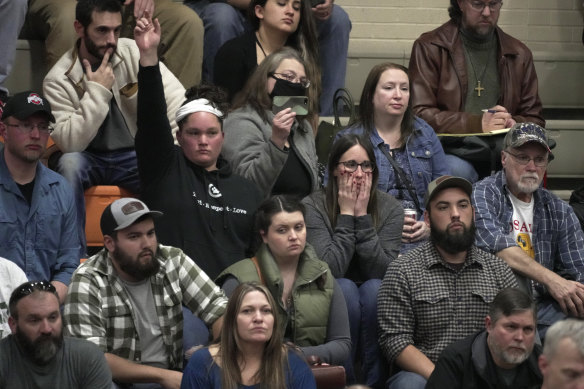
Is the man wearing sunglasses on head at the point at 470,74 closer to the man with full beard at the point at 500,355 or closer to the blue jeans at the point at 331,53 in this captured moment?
the blue jeans at the point at 331,53

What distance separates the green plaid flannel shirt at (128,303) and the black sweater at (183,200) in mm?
339

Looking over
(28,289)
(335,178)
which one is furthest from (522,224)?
(28,289)

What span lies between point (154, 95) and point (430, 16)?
3.60m

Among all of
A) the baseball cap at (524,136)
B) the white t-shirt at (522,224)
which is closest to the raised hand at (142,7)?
the baseball cap at (524,136)

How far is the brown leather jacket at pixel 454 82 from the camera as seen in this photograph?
729 cm

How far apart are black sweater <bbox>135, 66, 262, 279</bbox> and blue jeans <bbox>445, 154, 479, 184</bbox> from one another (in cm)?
139

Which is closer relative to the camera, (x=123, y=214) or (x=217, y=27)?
(x=123, y=214)

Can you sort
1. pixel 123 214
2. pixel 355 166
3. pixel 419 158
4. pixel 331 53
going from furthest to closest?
pixel 331 53
pixel 419 158
pixel 355 166
pixel 123 214

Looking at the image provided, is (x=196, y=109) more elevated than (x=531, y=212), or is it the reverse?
(x=196, y=109)

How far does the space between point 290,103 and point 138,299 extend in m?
1.53

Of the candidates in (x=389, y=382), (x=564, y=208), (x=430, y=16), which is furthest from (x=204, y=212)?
(x=430, y=16)

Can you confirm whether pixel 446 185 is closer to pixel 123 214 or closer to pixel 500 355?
pixel 500 355

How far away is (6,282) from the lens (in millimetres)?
5457

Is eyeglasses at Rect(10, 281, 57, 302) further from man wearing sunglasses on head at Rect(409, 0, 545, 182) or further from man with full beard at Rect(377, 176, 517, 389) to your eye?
man wearing sunglasses on head at Rect(409, 0, 545, 182)
